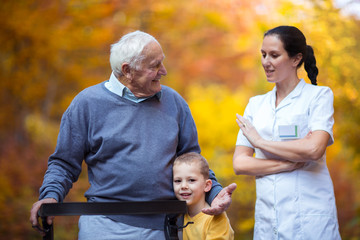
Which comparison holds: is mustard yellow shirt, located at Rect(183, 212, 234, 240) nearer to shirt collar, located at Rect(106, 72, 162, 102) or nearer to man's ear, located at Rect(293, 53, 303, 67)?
shirt collar, located at Rect(106, 72, 162, 102)

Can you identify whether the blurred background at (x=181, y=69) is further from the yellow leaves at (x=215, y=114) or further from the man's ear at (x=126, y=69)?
the man's ear at (x=126, y=69)

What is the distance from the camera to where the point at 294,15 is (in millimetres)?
6035

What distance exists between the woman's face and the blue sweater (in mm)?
526

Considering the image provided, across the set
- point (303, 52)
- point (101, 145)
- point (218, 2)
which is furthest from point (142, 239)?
point (218, 2)

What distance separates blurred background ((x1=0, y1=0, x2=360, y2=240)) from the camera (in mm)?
5930

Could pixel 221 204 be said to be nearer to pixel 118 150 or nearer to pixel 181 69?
pixel 118 150

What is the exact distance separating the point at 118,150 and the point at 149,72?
1.21 ft

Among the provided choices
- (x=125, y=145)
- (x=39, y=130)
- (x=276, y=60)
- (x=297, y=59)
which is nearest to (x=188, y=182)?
(x=125, y=145)

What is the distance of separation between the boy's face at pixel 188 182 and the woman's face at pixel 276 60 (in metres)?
0.59

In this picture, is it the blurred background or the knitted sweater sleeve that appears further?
the blurred background

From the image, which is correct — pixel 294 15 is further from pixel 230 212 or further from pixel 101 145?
pixel 101 145

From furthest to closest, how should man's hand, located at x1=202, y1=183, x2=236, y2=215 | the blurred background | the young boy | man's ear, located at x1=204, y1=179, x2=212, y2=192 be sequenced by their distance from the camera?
the blurred background < man's ear, located at x1=204, y1=179, x2=212, y2=192 < the young boy < man's hand, located at x1=202, y1=183, x2=236, y2=215

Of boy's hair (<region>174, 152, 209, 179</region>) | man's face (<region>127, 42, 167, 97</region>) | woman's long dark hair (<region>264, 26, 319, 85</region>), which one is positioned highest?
woman's long dark hair (<region>264, 26, 319, 85</region>)

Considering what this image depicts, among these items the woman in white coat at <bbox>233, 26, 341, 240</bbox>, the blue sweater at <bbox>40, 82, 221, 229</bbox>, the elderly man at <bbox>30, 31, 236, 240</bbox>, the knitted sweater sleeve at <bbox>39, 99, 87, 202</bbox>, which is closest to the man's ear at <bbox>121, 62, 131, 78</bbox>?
the elderly man at <bbox>30, 31, 236, 240</bbox>
